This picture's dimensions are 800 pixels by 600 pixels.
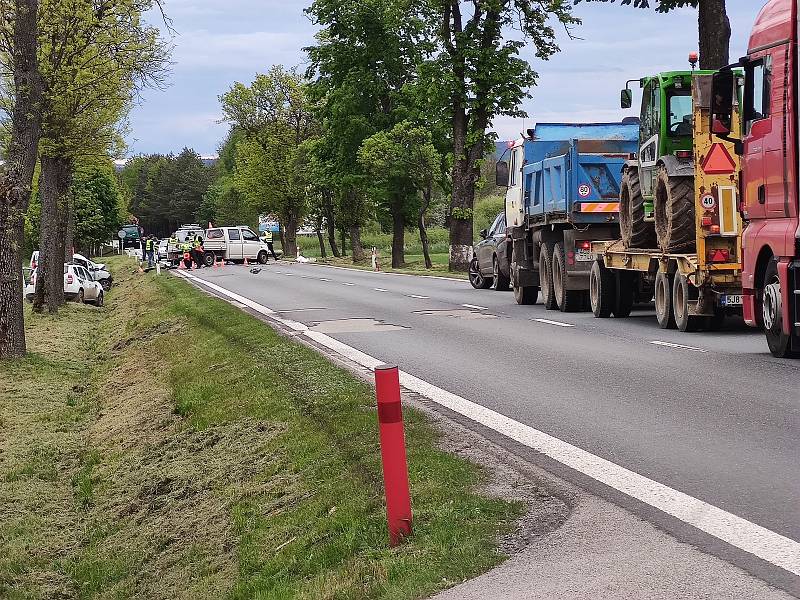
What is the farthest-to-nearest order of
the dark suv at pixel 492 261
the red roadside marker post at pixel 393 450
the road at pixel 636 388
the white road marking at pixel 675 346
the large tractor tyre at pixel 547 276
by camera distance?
the dark suv at pixel 492 261 → the large tractor tyre at pixel 547 276 → the white road marking at pixel 675 346 → the road at pixel 636 388 → the red roadside marker post at pixel 393 450

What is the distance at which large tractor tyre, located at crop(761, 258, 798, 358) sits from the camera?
44.1 ft

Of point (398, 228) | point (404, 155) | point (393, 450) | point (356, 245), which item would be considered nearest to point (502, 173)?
point (393, 450)

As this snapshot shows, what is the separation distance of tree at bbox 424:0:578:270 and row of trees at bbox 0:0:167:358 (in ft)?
39.2

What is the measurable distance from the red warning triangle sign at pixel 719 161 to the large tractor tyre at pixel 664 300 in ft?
6.78

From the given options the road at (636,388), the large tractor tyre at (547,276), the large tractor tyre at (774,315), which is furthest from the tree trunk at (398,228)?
the large tractor tyre at (774,315)

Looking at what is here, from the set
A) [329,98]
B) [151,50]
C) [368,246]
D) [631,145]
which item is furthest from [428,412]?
[368,246]

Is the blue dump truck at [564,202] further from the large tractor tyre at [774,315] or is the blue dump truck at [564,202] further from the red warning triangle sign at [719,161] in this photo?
the large tractor tyre at [774,315]

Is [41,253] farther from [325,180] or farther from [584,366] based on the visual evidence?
[325,180]

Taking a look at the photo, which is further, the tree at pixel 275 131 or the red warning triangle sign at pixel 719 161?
the tree at pixel 275 131

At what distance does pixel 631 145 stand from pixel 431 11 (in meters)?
24.4

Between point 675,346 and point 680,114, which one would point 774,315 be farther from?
point 680,114

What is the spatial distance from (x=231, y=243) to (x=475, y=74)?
26390mm

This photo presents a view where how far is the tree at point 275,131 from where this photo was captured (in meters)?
98.5

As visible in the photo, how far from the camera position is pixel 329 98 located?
61.1 meters
